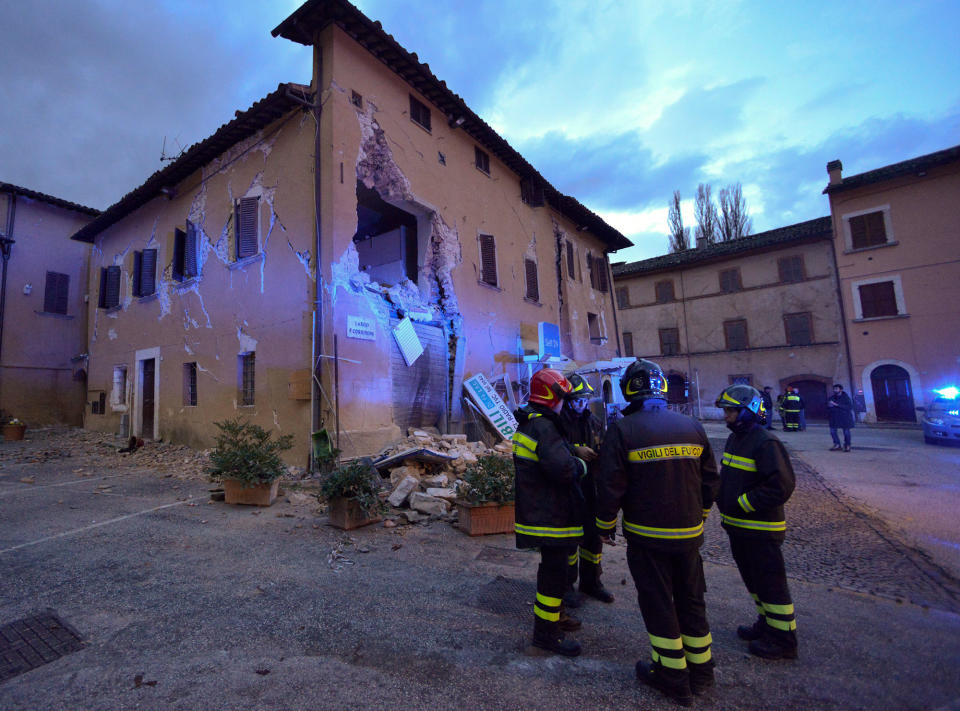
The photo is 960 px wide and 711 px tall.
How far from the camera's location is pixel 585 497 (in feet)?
11.2

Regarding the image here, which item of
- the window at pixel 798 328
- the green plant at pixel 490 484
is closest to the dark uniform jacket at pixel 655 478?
the green plant at pixel 490 484

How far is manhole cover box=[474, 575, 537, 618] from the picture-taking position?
3.42 metres

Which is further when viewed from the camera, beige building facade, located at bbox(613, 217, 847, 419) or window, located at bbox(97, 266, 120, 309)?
beige building facade, located at bbox(613, 217, 847, 419)

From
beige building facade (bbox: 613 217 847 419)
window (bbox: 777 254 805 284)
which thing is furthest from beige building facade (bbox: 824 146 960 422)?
window (bbox: 777 254 805 284)

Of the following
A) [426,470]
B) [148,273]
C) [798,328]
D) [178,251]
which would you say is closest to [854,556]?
[426,470]

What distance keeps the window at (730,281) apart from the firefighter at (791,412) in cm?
1011

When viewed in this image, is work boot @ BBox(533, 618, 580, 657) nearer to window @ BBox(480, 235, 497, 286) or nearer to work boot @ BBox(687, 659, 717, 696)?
work boot @ BBox(687, 659, 717, 696)

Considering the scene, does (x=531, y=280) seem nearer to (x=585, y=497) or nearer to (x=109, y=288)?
(x=585, y=497)

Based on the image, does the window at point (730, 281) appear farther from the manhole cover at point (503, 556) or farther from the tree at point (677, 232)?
the manhole cover at point (503, 556)

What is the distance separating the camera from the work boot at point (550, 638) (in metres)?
2.79

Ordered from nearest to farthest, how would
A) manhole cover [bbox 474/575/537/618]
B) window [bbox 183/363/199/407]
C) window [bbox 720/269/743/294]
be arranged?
manhole cover [bbox 474/575/537/618] → window [bbox 183/363/199/407] → window [bbox 720/269/743/294]

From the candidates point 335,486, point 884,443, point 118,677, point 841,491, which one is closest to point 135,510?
point 335,486

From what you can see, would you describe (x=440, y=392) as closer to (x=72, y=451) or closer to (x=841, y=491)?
(x=841, y=491)

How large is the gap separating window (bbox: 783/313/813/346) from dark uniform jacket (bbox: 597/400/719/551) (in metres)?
26.8
